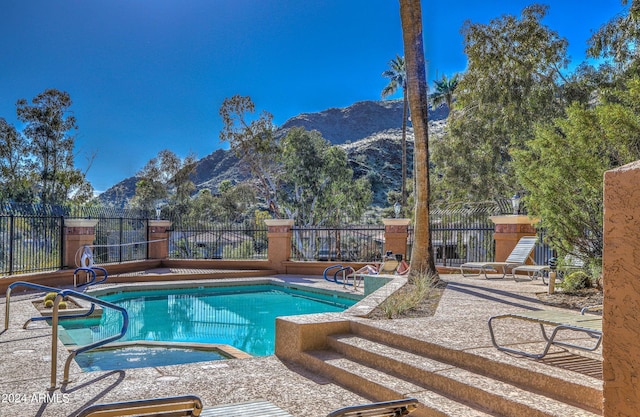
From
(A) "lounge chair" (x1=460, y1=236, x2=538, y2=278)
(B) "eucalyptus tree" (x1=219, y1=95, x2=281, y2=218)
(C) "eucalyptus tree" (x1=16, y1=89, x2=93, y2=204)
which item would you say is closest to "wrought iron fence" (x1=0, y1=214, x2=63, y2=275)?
(A) "lounge chair" (x1=460, y1=236, x2=538, y2=278)

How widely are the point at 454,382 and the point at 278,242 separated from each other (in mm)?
12627

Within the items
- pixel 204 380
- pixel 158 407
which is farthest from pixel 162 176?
pixel 158 407

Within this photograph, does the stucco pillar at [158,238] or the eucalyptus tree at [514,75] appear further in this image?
the eucalyptus tree at [514,75]

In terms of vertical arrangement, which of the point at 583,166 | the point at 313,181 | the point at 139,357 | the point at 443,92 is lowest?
the point at 139,357

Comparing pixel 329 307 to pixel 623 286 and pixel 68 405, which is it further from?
pixel 623 286

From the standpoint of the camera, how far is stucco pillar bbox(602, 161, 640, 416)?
2.35m

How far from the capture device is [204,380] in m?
4.46

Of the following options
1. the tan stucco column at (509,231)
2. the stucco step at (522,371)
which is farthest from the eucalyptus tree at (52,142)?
the stucco step at (522,371)

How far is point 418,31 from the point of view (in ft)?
31.6

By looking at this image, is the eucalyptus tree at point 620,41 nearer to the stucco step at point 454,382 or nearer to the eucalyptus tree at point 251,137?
the stucco step at point 454,382

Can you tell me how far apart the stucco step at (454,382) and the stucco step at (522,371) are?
7 centimetres

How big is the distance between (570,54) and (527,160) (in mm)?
10877

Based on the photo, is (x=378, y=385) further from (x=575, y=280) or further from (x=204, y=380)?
(x=575, y=280)

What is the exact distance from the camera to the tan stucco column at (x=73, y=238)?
13039mm
